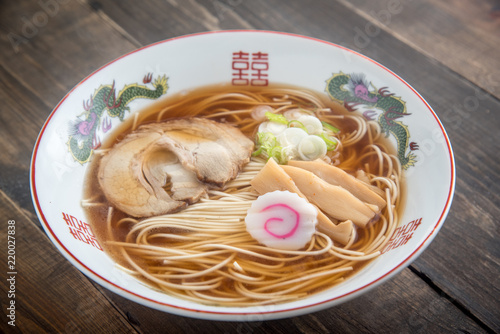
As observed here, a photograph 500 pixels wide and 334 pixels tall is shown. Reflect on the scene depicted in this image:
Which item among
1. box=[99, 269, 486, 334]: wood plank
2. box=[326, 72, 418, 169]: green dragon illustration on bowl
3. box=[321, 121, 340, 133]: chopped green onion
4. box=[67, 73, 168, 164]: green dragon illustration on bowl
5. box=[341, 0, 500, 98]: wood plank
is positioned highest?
box=[341, 0, 500, 98]: wood plank

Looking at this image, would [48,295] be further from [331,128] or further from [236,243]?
[331,128]

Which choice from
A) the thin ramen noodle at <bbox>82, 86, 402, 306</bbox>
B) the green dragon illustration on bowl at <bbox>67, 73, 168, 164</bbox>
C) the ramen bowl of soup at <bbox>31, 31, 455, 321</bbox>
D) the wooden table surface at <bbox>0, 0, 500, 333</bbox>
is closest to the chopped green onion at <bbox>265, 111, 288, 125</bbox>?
the ramen bowl of soup at <bbox>31, 31, 455, 321</bbox>

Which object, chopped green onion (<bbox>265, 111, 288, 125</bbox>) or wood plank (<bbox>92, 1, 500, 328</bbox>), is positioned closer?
wood plank (<bbox>92, 1, 500, 328</bbox>)

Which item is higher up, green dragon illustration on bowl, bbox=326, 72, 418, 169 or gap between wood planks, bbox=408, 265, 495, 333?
green dragon illustration on bowl, bbox=326, 72, 418, 169

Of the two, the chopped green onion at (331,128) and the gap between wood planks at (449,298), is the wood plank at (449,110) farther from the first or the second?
the chopped green onion at (331,128)

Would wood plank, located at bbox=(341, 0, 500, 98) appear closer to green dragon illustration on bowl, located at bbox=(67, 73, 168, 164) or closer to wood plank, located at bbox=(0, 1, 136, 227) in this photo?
green dragon illustration on bowl, located at bbox=(67, 73, 168, 164)

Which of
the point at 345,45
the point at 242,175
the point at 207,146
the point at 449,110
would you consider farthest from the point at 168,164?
the point at 449,110

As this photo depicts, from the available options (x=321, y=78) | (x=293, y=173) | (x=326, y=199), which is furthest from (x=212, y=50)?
(x=326, y=199)

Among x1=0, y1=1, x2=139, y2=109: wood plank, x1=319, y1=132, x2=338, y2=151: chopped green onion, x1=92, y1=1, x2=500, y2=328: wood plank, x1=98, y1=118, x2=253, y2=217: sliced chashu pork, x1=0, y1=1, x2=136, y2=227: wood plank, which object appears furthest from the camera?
x1=0, y1=1, x2=139, y2=109: wood plank
